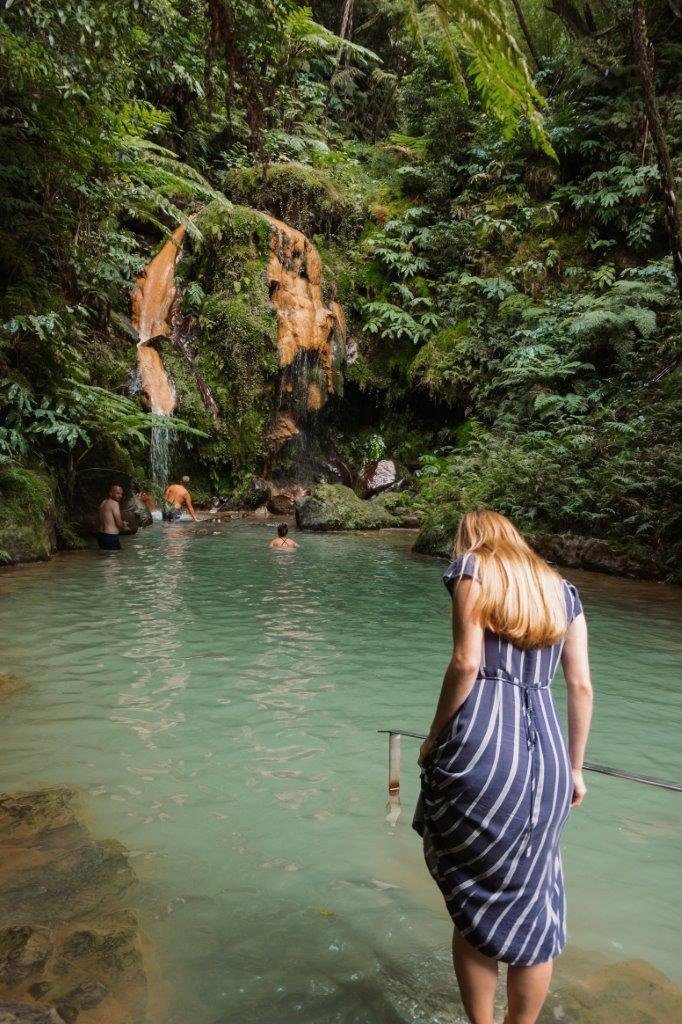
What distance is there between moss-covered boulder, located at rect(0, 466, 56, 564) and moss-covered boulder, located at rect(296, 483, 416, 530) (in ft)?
20.9

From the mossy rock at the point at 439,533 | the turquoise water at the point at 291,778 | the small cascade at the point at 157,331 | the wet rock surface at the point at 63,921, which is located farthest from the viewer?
the small cascade at the point at 157,331

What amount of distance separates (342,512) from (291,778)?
12.6 meters

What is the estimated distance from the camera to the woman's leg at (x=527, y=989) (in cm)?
197

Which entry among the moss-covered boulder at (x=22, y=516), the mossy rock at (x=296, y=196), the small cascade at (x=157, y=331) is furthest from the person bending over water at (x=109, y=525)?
the mossy rock at (x=296, y=196)

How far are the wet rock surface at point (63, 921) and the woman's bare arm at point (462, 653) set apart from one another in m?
1.36

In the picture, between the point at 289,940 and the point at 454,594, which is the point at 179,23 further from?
the point at 289,940

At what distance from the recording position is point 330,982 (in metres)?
2.41

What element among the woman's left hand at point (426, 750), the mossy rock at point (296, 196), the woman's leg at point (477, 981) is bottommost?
the woman's leg at point (477, 981)

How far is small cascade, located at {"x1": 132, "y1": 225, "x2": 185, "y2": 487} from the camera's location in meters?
18.4

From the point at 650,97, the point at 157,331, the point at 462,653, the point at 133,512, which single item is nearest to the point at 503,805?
the point at 462,653

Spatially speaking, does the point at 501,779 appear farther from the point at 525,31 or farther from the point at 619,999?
the point at 525,31

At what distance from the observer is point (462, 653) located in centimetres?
193

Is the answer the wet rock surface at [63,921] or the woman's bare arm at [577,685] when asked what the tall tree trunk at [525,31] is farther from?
the wet rock surface at [63,921]

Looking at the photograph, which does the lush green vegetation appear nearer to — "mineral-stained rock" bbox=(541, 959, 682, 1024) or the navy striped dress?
the navy striped dress
